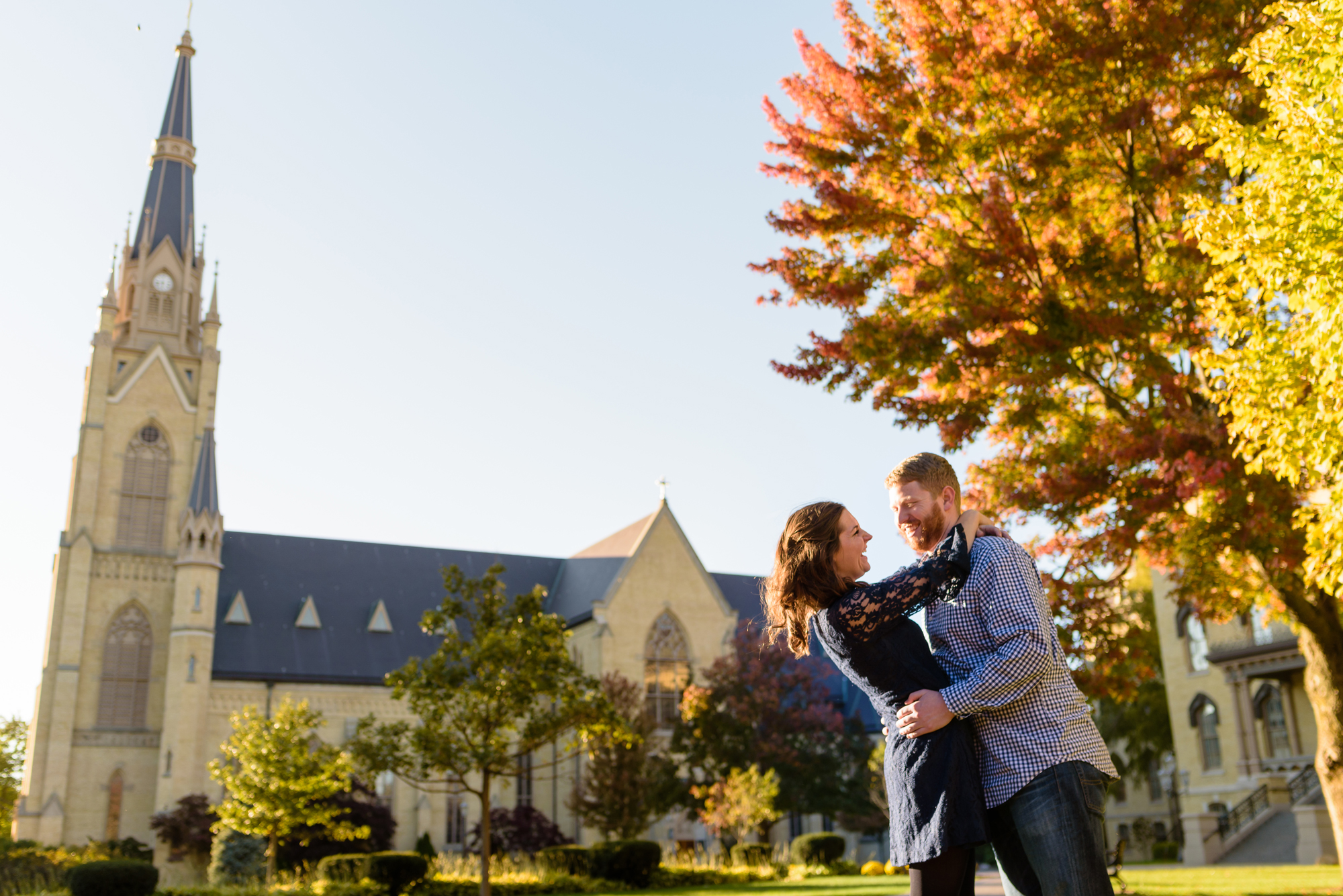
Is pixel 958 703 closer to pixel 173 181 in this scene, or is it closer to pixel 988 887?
pixel 988 887

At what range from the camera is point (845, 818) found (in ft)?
127

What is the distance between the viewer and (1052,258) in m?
12.1

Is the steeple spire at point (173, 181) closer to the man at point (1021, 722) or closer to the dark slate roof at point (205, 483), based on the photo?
the dark slate roof at point (205, 483)

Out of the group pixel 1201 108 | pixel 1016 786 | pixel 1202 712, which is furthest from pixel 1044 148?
pixel 1202 712

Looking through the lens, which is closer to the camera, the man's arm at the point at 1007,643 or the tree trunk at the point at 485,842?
the man's arm at the point at 1007,643

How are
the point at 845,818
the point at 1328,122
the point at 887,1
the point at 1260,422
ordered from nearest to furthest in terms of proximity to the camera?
the point at 1328,122 → the point at 1260,422 → the point at 887,1 → the point at 845,818

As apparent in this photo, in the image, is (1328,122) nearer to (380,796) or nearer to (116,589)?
(380,796)

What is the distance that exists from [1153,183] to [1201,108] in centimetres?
209

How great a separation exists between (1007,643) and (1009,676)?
0.35 ft

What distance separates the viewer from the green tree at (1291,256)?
8.48 meters

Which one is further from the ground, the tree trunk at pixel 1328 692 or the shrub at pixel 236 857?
the tree trunk at pixel 1328 692

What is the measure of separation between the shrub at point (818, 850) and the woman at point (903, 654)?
2899cm

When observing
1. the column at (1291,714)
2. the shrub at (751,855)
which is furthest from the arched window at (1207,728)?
the shrub at (751,855)

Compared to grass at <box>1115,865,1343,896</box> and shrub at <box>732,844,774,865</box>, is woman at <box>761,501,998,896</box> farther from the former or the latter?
shrub at <box>732,844,774,865</box>
